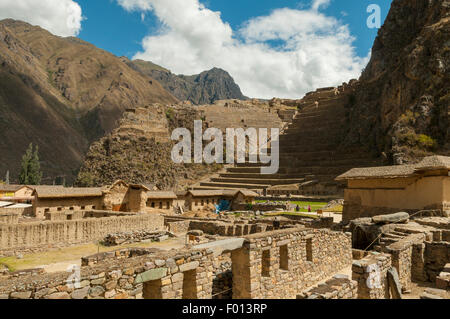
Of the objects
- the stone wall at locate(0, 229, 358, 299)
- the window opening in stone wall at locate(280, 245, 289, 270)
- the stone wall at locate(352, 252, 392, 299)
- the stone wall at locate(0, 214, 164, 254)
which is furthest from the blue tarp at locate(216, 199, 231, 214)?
the stone wall at locate(352, 252, 392, 299)

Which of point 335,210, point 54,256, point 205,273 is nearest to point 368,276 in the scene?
point 205,273

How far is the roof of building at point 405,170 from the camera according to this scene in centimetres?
1682

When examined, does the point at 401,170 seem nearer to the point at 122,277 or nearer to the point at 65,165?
the point at 122,277

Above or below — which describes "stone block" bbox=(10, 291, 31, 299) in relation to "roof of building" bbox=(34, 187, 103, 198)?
below

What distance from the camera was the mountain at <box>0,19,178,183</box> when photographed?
104 metres

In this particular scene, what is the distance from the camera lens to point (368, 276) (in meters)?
6.82

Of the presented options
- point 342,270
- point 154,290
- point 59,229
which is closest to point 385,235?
point 342,270

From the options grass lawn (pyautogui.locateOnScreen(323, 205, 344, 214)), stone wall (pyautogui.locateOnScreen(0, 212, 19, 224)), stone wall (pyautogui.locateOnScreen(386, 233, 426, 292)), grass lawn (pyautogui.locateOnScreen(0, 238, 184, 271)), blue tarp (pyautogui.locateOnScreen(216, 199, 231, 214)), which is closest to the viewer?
stone wall (pyautogui.locateOnScreen(386, 233, 426, 292))

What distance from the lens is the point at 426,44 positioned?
47.1 m

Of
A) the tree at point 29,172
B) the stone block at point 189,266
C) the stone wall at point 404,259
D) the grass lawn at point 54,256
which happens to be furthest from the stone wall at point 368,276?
the tree at point 29,172

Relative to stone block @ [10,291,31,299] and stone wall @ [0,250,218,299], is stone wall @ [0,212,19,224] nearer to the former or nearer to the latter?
stone wall @ [0,250,218,299]

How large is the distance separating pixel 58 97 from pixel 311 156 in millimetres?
133380

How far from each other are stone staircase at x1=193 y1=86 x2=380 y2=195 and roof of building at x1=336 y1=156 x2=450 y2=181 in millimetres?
27312
